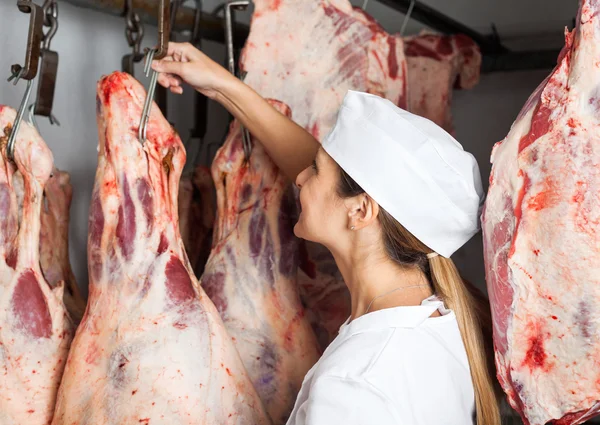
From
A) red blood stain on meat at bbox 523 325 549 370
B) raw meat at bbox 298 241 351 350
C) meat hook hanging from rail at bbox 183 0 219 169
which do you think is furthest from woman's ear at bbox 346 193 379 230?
meat hook hanging from rail at bbox 183 0 219 169

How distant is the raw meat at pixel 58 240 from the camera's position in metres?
1.75

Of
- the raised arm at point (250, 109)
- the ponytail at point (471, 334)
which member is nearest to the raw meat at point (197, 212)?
the raised arm at point (250, 109)

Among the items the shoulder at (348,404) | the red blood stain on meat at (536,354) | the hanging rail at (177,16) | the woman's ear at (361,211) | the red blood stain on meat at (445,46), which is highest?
the red blood stain on meat at (445,46)

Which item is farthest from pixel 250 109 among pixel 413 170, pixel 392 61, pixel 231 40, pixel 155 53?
pixel 392 61

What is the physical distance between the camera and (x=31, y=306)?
4.93 ft

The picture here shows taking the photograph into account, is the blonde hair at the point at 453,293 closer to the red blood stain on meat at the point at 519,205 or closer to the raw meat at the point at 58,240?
the red blood stain on meat at the point at 519,205

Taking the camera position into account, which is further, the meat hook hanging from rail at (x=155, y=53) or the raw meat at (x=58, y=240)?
the raw meat at (x=58, y=240)

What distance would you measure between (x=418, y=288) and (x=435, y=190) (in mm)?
213

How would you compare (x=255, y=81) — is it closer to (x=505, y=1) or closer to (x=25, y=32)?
(x=25, y=32)

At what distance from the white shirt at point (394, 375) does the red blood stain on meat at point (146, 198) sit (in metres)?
0.47

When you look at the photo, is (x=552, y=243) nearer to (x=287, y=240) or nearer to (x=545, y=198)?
(x=545, y=198)

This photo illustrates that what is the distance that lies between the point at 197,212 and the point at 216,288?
1.39 ft

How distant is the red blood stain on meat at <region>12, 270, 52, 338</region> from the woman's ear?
649 millimetres

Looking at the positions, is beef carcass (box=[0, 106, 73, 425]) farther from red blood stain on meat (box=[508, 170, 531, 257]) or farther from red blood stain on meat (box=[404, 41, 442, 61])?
red blood stain on meat (box=[404, 41, 442, 61])
